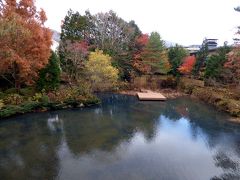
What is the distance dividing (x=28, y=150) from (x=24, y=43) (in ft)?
30.4

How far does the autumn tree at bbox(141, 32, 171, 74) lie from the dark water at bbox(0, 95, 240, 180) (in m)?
Answer: 12.0

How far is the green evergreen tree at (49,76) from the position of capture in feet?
61.2

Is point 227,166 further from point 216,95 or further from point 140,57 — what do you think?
point 140,57

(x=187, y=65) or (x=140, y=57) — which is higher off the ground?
(x=140, y=57)

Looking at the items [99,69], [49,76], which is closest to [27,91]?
[49,76]

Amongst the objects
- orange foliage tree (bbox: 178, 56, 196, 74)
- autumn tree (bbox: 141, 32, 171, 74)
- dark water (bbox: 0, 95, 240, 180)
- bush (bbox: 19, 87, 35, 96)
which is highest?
autumn tree (bbox: 141, 32, 171, 74)

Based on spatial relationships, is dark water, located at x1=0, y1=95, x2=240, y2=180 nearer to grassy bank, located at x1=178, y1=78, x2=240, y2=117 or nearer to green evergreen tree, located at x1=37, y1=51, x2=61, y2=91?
grassy bank, located at x1=178, y1=78, x2=240, y2=117

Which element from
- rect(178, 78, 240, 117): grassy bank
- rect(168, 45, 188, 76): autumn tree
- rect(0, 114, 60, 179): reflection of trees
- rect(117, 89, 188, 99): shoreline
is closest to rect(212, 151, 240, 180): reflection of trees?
rect(0, 114, 60, 179): reflection of trees

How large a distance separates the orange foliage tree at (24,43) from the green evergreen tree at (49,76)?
21.8 inches

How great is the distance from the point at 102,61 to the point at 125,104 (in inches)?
205

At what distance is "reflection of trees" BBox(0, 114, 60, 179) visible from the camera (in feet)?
27.4

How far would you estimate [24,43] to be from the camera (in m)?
16.2

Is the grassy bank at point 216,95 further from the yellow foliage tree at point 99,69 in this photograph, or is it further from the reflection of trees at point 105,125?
the yellow foliage tree at point 99,69

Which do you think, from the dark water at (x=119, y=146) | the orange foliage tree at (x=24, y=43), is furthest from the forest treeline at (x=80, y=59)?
the dark water at (x=119, y=146)
